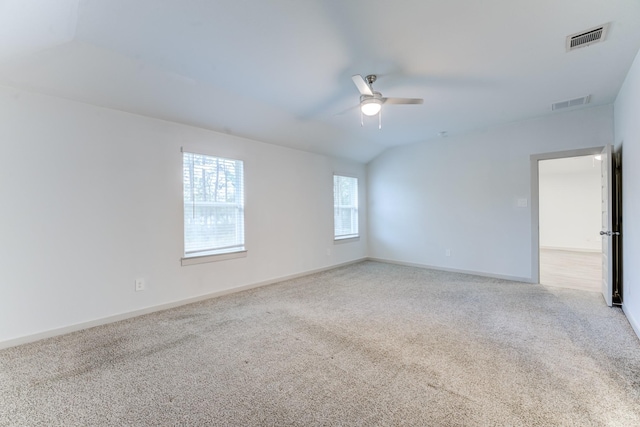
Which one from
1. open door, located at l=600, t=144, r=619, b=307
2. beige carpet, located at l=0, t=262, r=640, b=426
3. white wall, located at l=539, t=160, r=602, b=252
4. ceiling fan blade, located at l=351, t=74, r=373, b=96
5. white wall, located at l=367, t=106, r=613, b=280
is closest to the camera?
beige carpet, located at l=0, t=262, r=640, b=426

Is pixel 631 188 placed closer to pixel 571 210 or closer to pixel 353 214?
pixel 353 214

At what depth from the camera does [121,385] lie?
198cm

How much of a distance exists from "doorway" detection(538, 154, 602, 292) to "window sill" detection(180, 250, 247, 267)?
6.47 metres

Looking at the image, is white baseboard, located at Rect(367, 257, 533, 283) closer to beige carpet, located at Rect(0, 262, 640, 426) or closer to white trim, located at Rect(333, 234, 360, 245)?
white trim, located at Rect(333, 234, 360, 245)

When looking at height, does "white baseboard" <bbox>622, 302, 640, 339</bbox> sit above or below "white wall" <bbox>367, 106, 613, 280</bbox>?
below

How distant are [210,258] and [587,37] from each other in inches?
183

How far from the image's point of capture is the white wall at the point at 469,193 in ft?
14.5

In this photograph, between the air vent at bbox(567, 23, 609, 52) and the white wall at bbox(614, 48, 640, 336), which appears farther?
the white wall at bbox(614, 48, 640, 336)

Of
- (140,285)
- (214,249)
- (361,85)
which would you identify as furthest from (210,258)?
(361,85)

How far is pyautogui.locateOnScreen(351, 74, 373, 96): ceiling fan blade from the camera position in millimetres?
2486

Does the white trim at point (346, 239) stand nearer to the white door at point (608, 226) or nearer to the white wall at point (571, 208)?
the white door at point (608, 226)

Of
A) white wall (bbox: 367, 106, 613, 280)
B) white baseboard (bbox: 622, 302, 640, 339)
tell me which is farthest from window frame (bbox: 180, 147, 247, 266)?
white baseboard (bbox: 622, 302, 640, 339)

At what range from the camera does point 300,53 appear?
2572 millimetres

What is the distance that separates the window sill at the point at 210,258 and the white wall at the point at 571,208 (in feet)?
25.4
